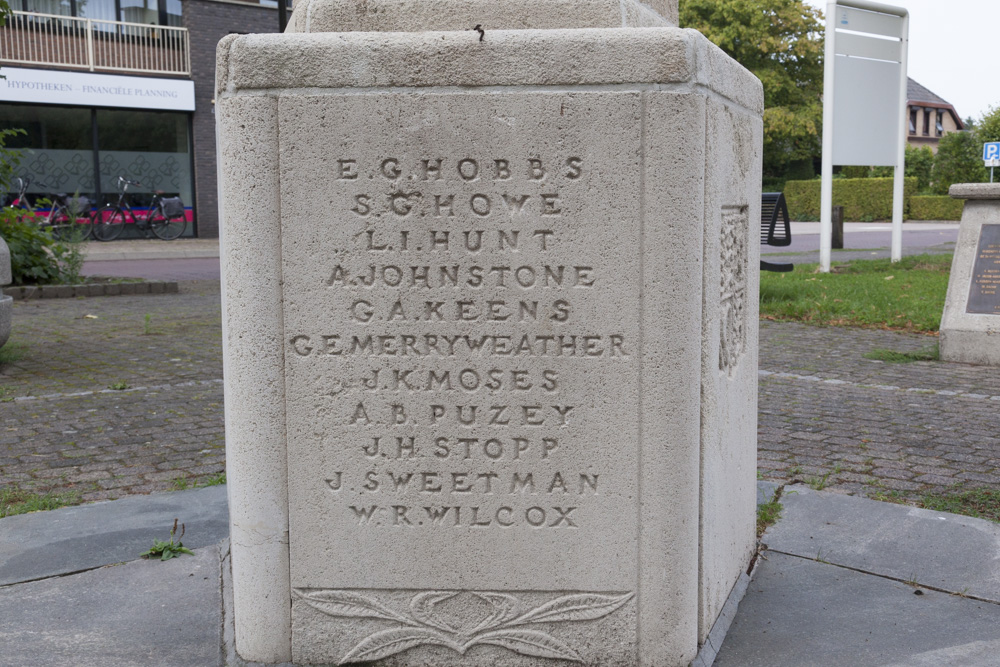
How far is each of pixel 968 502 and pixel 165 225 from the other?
80.7 feet

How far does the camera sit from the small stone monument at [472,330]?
2350mm

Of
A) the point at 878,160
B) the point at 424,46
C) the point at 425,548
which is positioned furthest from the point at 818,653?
the point at 878,160

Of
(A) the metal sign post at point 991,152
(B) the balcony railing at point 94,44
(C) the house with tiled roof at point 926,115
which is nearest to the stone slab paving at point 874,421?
(A) the metal sign post at point 991,152

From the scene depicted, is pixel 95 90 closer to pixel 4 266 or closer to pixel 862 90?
pixel 862 90

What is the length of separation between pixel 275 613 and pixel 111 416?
12.8 feet

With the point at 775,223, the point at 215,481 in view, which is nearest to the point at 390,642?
the point at 215,481

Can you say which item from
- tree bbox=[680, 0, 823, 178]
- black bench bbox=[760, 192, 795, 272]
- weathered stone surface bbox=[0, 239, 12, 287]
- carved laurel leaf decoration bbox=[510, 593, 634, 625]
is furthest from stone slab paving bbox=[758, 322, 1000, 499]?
tree bbox=[680, 0, 823, 178]

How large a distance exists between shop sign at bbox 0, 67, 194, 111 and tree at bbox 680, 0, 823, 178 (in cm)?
2445

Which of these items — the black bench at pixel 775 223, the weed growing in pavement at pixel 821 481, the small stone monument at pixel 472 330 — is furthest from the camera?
the black bench at pixel 775 223

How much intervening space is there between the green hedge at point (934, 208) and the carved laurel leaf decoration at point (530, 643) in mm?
40854

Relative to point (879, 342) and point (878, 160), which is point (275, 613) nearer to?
point (879, 342)

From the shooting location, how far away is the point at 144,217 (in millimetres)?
25781

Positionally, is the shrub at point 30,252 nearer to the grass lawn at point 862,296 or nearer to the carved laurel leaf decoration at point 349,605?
the grass lawn at point 862,296

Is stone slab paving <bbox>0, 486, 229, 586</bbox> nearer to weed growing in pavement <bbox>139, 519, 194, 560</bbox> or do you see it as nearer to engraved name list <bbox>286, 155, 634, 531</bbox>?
weed growing in pavement <bbox>139, 519, 194, 560</bbox>
